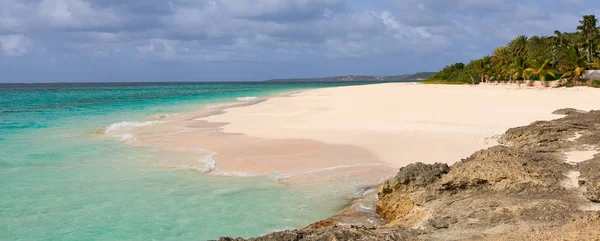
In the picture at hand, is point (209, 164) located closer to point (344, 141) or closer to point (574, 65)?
point (344, 141)

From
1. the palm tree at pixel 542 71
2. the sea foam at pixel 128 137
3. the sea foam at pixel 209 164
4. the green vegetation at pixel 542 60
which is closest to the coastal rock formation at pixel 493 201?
the sea foam at pixel 209 164

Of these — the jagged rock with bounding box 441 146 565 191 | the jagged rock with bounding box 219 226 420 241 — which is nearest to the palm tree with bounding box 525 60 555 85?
the jagged rock with bounding box 441 146 565 191

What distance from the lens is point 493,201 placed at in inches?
235

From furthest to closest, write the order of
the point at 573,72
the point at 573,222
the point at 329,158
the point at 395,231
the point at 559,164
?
the point at 573,72, the point at 329,158, the point at 559,164, the point at 395,231, the point at 573,222

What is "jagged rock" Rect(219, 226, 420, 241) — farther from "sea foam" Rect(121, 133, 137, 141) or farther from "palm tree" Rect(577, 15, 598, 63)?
"palm tree" Rect(577, 15, 598, 63)

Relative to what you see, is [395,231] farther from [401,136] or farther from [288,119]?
[288,119]

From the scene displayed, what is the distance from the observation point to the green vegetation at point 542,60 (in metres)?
43.2

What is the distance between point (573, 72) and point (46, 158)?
4721cm

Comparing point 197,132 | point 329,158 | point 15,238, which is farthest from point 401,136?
point 15,238

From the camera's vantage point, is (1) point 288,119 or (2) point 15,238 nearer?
(2) point 15,238

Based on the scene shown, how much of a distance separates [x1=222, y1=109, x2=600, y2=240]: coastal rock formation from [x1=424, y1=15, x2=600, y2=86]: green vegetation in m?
39.2

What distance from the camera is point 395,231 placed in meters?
5.24

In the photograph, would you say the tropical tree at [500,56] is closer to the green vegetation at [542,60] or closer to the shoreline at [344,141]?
the green vegetation at [542,60]

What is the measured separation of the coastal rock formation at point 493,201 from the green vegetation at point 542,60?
1542 inches
